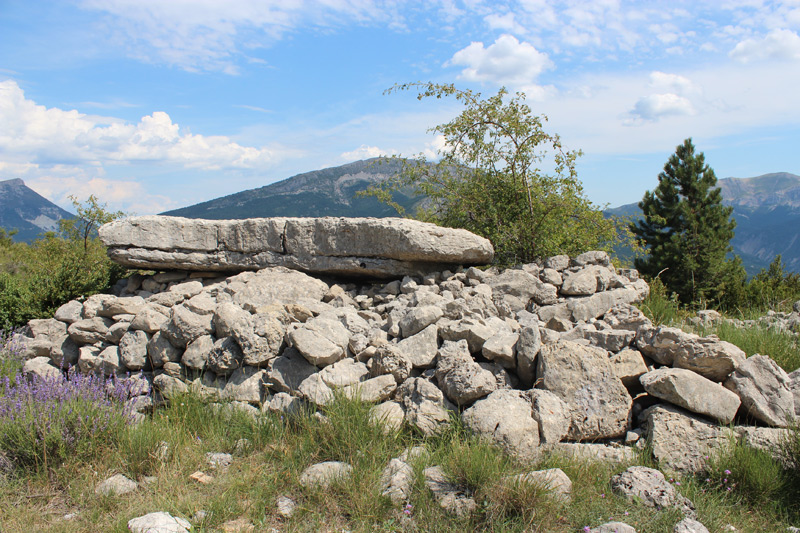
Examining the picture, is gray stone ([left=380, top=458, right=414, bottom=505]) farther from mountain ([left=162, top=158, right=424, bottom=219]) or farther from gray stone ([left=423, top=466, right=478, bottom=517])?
mountain ([left=162, top=158, right=424, bottom=219])

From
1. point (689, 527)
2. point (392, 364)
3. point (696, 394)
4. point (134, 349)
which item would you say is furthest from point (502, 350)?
Result: point (134, 349)

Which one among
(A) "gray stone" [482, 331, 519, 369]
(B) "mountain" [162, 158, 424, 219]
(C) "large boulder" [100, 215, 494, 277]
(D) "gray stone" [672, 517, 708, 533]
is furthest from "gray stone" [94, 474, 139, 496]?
(B) "mountain" [162, 158, 424, 219]

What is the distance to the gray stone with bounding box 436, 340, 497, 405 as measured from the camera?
433 centimetres

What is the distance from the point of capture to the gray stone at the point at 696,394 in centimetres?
409

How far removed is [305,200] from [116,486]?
101 meters

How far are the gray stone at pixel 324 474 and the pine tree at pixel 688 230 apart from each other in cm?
2149

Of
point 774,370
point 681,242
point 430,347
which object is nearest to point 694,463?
point 774,370

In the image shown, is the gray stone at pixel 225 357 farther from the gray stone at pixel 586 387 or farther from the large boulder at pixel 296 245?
the gray stone at pixel 586 387

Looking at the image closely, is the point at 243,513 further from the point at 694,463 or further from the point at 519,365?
the point at 694,463

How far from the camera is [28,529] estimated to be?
3.33m

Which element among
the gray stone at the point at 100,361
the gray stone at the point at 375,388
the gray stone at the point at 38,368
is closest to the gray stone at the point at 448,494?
the gray stone at the point at 375,388

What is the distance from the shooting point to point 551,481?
11.0 feet

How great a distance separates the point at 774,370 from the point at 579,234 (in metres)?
Answer: 5.11

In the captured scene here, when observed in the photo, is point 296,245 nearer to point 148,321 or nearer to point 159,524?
point 148,321
